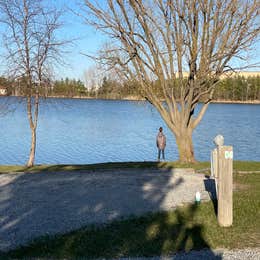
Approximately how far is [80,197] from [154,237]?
380 centimetres

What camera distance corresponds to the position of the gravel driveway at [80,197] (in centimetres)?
809

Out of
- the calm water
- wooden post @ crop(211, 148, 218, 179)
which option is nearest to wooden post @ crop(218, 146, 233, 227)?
wooden post @ crop(211, 148, 218, 179)

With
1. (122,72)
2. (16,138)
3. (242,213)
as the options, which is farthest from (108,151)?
(242,213)

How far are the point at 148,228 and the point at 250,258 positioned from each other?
6.57ft

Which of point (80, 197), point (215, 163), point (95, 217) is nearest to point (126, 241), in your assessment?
point (95, 217)

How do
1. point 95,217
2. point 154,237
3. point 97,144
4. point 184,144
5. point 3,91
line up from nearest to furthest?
point 154,237 < point 95,217 < point 184,144 < point 3,91 < point 97,144

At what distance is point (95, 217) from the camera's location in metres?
8.63

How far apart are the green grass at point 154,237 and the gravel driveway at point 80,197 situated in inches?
19.4

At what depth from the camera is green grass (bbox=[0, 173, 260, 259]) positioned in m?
6.47

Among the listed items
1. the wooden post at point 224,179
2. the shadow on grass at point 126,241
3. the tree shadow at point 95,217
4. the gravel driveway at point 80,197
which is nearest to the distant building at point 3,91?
the gravel driveway at point 80,197

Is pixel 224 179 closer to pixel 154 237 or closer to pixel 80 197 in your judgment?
pixel 154 237

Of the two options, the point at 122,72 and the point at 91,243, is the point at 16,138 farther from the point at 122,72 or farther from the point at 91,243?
the point at 91,243

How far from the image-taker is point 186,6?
17719 millimetres

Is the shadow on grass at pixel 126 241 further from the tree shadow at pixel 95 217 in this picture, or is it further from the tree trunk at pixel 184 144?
the tree trunk at pixel 184 144
